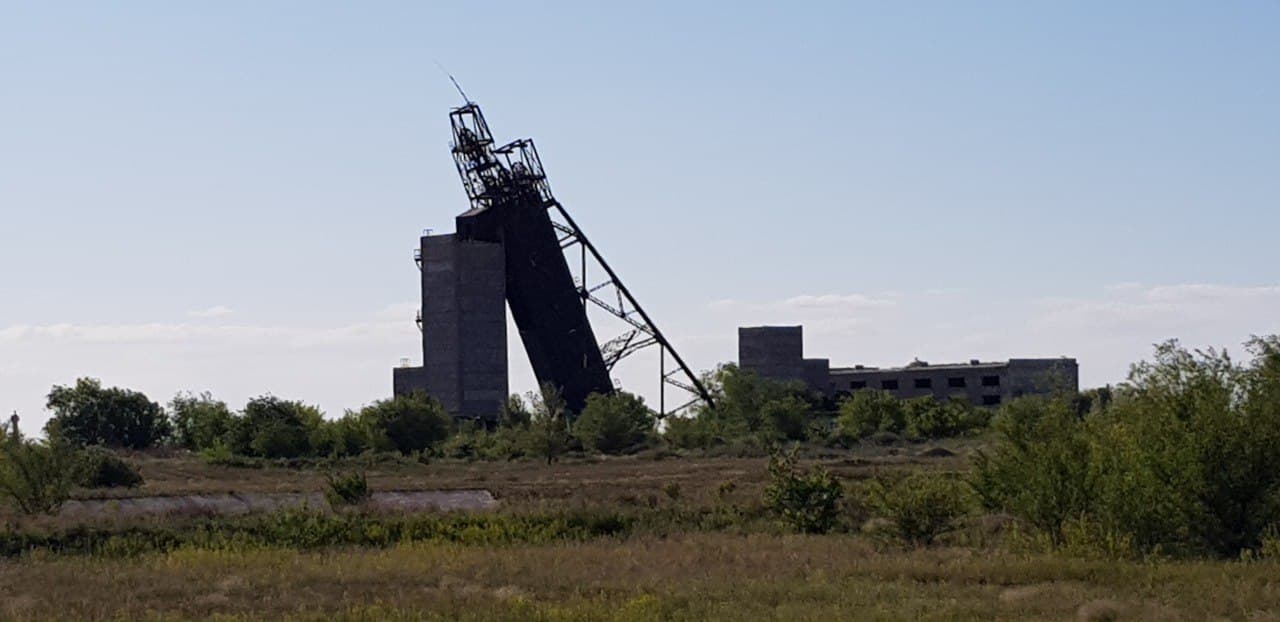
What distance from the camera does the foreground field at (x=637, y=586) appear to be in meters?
23.2

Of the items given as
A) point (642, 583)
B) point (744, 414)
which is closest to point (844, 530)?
point (642, 583)

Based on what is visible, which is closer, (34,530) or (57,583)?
(57,583)

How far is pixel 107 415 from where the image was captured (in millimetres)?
103250

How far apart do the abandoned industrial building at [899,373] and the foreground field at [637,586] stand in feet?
278

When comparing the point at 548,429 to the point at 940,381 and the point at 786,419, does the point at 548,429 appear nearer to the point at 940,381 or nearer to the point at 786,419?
the point at 786,419

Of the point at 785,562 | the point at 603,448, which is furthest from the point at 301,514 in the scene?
the point at 603,448

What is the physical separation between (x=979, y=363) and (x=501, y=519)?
10705 centimetres

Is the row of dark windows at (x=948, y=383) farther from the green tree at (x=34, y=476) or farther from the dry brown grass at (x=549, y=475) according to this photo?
the green tree at (x=34, y=476)

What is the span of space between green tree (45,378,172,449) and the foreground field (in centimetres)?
7140

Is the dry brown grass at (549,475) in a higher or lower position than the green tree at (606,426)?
lower

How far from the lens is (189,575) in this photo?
29719mm

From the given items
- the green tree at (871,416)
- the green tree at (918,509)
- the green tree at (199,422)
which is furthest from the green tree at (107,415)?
the green tree at (918,509)

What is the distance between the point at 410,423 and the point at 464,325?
23.7 ft

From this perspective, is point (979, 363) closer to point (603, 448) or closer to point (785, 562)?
point (603, 448)
